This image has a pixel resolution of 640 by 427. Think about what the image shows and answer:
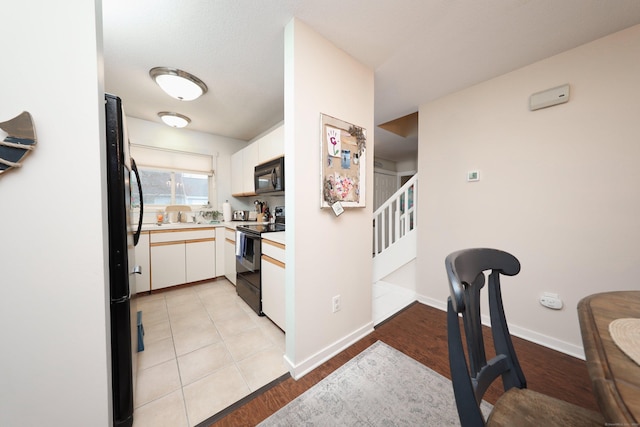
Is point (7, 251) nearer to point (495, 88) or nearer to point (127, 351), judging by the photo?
point (127, 351)

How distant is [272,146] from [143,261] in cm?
217

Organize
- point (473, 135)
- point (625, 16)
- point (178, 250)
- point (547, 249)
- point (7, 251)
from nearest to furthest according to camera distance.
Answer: point (7, 251) → point (625, 16) → point (547, 249) → point (473, 135) → point (178, 250)

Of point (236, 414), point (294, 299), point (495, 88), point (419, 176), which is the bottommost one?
point (236, 414)

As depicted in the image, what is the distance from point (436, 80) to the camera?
200 centimetres

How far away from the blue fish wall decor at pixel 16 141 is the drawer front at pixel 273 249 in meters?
1.30

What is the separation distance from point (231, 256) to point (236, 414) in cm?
199

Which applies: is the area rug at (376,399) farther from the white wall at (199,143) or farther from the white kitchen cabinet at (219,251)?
the white wall at (199,143)

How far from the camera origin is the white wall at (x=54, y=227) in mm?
658

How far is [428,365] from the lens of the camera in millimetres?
1488

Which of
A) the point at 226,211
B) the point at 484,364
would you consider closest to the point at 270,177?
the point at 226,211

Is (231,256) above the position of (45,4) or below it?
below

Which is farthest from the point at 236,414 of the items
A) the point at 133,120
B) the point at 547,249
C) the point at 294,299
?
the point at 133,120

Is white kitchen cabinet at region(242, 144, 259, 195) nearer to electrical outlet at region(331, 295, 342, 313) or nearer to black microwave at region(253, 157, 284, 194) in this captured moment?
black microwave at region(253, 157, 284, 194)

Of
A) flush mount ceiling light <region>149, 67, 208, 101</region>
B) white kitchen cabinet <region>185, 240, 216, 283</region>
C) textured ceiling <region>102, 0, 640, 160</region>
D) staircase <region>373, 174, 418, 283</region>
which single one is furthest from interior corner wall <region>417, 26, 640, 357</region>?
white kitchen cabinet <region>185, 240, 216, 283</region>
